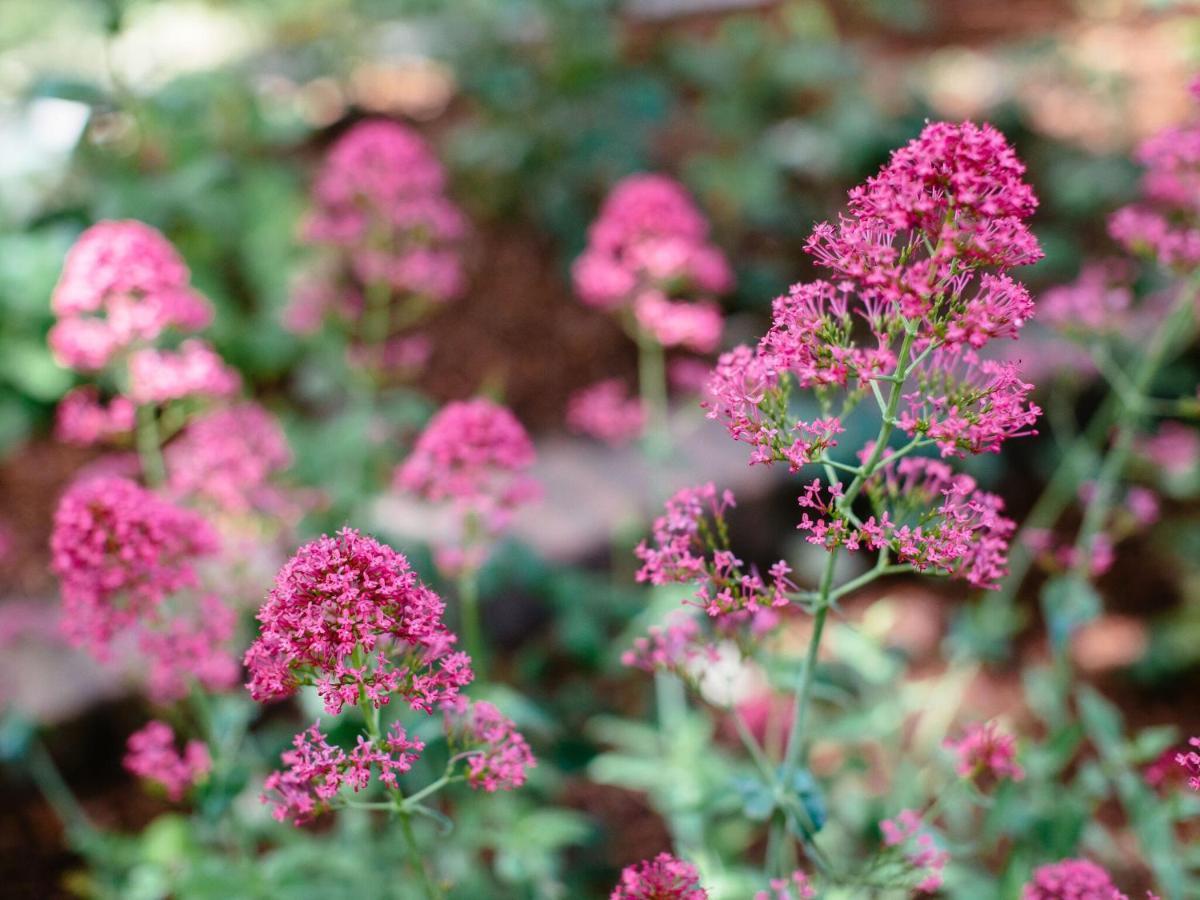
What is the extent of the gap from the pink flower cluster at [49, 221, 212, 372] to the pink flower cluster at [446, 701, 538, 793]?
1.22 m

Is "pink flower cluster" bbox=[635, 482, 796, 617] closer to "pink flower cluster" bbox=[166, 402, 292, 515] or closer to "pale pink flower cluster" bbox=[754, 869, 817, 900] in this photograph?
"pale pink flower cluster" bbox=[754, 869, 817, 900]

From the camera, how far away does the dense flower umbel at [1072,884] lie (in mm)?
A: 1279

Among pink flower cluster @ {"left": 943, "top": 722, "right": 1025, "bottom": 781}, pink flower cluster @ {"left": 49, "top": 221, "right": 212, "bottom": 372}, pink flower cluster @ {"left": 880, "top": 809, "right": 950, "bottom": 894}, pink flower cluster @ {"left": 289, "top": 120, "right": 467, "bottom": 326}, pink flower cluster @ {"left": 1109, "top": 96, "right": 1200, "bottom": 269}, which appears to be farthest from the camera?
pink flower cluster @ {"left": 289, "top": 120, "right": 467, "bottom": 326}

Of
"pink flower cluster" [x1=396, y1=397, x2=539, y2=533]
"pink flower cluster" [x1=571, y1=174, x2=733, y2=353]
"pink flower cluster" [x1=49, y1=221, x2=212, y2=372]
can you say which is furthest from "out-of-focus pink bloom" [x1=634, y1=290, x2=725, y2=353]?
"pink flower cluster" [x1=49, y1=221, x2=212, y2=372]

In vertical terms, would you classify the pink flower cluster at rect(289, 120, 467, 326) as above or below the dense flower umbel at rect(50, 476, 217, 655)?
above

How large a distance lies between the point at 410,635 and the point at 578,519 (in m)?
2.11

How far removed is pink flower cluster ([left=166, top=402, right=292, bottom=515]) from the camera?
2.12 m

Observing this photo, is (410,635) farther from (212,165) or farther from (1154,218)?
(212,165)

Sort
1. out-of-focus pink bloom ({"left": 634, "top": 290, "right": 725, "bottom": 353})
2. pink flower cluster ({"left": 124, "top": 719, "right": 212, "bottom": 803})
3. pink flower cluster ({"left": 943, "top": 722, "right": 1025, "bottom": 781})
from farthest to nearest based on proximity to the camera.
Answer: out-of-focus pink bloom ({"left": 634, "top": 290, "right": 725, "bottom": 353})
pink flower cluster ({"left": 124, "top": 719, "right": 212, "bottom": 803})
pink flower cluster ({"left": 943, "top": 722, "right": 1025, "bottom": 781})

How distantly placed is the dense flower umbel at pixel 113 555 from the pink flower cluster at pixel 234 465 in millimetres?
507

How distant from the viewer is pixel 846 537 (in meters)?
1.08

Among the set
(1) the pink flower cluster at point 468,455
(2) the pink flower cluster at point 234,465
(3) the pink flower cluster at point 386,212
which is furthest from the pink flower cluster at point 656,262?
(2) the pink flower cluster at point 234,465

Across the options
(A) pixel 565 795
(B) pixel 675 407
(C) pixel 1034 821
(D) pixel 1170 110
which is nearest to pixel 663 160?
(B) pixel 675 407

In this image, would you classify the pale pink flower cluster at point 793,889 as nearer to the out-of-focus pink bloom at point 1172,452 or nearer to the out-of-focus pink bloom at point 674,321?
the out-of-focus pink bloom at point 674,321
